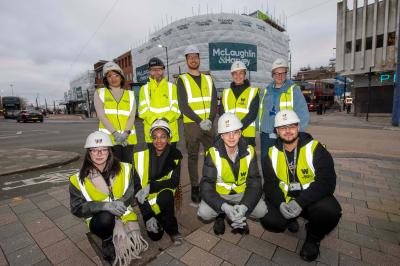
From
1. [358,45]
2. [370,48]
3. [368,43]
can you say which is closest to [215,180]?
[370,48]

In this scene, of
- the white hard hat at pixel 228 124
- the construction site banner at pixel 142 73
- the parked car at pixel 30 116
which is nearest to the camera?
the white hard hat at pixel 228 124

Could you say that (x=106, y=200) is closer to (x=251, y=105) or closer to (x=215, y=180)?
(x=215, y=180)

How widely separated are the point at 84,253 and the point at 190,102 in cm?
237

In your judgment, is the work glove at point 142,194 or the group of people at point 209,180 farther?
the work glove at point 142,194

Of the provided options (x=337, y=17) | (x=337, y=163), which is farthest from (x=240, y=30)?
(x=337, y=163)

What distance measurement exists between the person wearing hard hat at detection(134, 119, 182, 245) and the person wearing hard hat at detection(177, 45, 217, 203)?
0.78 metres

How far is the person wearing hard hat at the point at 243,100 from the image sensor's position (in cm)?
373

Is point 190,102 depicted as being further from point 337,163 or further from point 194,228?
point 337,163

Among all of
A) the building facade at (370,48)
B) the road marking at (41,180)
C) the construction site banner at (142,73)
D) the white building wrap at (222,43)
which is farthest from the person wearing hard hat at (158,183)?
Answer: the construction site banner at (142,73)

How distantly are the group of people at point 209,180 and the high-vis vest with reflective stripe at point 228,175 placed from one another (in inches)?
0.5

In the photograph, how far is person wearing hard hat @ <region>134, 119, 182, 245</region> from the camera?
2760mm

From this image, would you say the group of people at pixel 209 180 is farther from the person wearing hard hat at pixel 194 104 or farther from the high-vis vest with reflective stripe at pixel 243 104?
the high-vis vest with reflective stripe at pixel 243 104

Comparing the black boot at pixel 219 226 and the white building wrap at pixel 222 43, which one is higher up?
the white building wrap at pixel 222 43

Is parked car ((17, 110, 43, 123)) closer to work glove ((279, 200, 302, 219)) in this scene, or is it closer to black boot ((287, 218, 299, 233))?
black boot ((287, 218, 299, 233))
